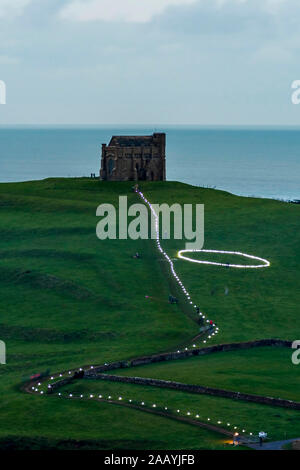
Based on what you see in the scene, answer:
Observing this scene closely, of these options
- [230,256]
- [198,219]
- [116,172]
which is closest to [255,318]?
[230,256]
